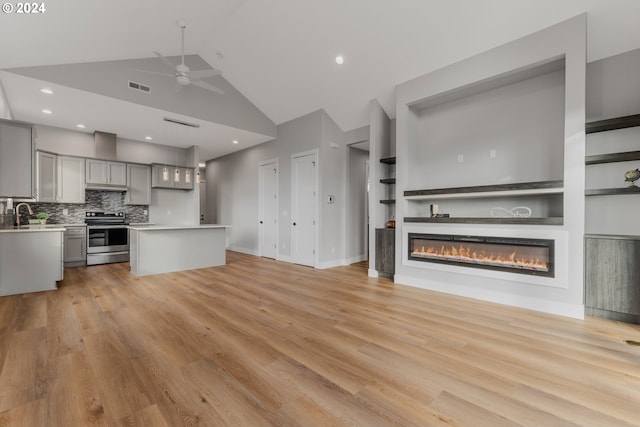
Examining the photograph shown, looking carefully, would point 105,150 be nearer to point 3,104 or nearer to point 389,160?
point 3,104

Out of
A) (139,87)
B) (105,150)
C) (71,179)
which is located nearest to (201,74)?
(139,87)

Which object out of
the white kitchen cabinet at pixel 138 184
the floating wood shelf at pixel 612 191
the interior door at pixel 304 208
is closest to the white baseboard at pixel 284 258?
the interior door at pixel 304 208

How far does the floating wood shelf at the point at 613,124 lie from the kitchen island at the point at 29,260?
24.1ft

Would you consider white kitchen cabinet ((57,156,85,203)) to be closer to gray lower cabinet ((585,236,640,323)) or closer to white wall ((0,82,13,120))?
white wall ((0,82,13,120))

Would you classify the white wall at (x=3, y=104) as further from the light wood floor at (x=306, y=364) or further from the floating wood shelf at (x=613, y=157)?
the floating wood shelf at (x=613, y=157)

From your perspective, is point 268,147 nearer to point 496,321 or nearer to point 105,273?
point 105,273

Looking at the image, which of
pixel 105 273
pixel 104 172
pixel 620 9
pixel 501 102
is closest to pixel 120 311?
pixel 105 273

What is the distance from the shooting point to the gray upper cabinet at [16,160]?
3574mm

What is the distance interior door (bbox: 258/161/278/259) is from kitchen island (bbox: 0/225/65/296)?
3.85 m

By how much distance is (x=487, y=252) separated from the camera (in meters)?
3.63

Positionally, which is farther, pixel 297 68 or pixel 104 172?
pixel 104 172

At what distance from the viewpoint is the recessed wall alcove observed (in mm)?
3000

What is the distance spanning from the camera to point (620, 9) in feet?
9.47

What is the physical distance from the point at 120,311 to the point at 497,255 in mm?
4646
